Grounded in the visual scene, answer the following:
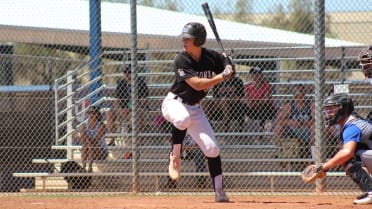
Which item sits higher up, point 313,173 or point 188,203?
point 313,173

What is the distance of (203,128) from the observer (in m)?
9.35

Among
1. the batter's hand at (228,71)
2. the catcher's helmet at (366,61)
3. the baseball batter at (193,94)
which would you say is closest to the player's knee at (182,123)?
the baseball batter at (193,94)

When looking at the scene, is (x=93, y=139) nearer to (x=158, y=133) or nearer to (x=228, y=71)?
(x=158, y=133)

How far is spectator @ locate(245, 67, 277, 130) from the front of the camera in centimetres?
1260

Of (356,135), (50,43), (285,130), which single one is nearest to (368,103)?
(285,130)

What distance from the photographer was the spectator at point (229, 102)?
12609mm

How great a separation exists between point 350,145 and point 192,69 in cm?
219

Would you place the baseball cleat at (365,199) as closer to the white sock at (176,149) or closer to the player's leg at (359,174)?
the player's leg at (359,174)

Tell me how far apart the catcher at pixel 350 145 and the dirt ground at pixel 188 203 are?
1.10 ft

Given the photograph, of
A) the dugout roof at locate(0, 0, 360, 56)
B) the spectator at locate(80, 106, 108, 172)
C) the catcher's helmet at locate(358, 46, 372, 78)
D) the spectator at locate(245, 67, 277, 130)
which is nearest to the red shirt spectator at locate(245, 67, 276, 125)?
the spectator at locate(245, 67, 277, 130)

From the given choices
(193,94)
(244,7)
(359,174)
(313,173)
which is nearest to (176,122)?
(193,94)

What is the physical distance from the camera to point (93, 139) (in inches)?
516

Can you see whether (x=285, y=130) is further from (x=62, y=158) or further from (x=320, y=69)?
(x=62, y=158)

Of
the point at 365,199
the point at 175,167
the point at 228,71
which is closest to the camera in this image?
the point at 365,199
